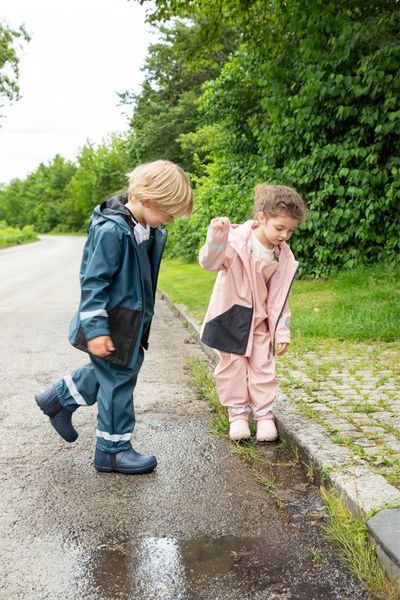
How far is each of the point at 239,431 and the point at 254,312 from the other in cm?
75

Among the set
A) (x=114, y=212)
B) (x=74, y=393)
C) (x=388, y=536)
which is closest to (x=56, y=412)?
(x=74, y=393)

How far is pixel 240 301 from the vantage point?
3936mm

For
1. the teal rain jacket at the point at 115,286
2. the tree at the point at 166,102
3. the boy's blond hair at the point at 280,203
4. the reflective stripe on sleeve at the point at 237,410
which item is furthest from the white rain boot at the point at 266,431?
the tree at the point at 166,102

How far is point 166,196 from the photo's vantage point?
129 inches

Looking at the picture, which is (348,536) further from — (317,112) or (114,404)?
(317,112)

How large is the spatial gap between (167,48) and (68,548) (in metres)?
28.5

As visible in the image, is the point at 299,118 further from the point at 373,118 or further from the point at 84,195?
the point at 84,195

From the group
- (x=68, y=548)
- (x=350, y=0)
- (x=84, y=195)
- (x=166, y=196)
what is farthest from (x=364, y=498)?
(x=84, y=195)

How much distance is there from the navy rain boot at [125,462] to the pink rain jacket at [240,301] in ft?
2.77

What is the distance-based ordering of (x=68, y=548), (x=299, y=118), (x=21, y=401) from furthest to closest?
(x=299, y=118) < (x=21, y=401) < (x=68, y=548)

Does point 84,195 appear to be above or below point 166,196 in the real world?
below

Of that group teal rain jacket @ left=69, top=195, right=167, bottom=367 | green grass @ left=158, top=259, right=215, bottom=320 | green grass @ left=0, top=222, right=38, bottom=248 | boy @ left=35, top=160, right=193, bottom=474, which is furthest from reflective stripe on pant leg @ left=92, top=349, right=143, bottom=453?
green grass @ left=0, top=222, right=38, bottom=248

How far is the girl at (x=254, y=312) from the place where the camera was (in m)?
3.87

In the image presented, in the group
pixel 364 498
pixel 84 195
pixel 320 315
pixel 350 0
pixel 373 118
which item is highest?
pixel 350 0
